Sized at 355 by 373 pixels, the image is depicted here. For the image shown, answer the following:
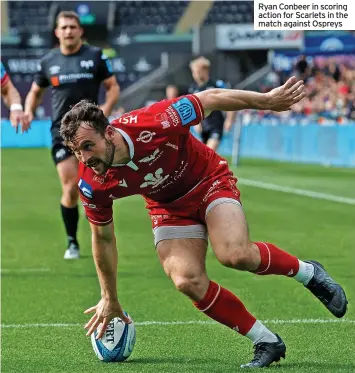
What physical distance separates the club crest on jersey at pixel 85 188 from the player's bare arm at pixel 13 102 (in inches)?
121

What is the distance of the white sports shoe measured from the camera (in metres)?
10.7

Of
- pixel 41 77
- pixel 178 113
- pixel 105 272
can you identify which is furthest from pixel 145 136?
pixel 41 77

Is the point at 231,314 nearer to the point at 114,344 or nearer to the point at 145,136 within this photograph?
the point at 114,344

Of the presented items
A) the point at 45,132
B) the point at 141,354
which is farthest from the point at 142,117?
the point at 45,132

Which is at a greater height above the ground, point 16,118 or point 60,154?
point 16,118

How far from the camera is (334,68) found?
3169 cm

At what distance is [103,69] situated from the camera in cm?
1074

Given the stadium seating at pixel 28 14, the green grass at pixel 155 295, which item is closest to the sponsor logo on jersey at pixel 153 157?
the green grass at pixel 155 295

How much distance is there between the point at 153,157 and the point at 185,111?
0.32 m

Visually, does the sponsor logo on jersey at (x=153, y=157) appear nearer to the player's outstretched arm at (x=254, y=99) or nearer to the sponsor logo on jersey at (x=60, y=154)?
the player's outstretched arm at (x=254, y=99)

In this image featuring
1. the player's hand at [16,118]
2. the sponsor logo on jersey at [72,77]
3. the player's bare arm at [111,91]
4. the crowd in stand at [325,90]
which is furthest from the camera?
the crowd in stand at [325,90]

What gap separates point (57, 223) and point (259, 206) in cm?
339

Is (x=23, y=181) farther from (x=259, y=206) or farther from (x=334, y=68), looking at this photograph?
(x=334, y=68)

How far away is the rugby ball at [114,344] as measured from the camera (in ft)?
20.1
